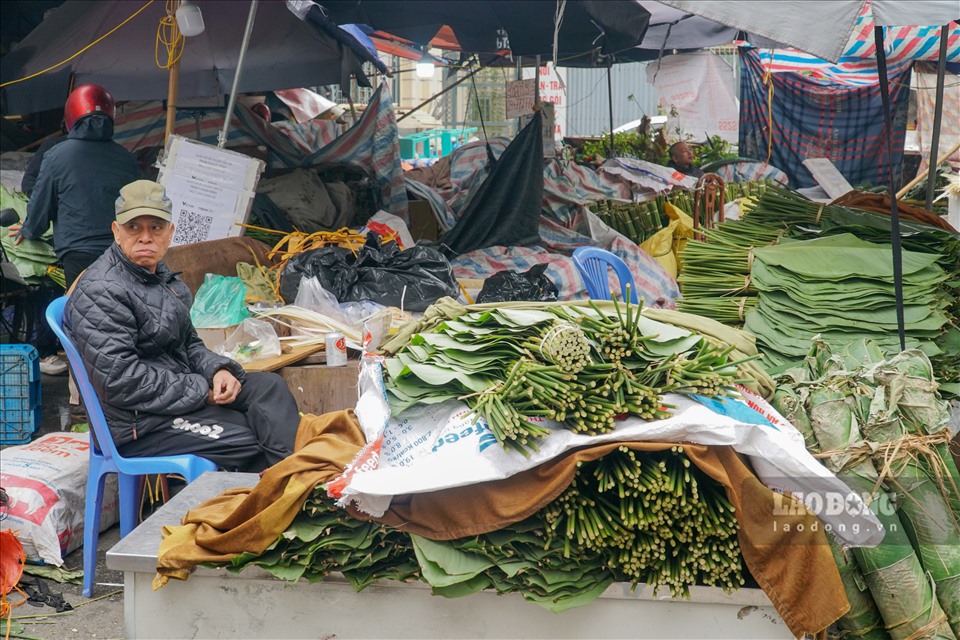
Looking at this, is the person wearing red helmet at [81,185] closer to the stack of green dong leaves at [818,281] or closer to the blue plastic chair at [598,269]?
the blue plastic chair at [598,269]

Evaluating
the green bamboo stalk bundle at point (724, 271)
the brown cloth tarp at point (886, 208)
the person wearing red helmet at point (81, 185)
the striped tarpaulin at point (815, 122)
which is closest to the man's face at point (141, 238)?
the person wearing red helmet at point (81, 185)

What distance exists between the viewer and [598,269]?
5.48 meters

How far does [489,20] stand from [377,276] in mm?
4721

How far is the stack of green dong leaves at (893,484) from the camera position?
2.68 meters

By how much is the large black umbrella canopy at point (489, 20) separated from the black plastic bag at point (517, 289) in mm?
2984

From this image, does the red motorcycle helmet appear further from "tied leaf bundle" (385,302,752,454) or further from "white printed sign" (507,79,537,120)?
"white printed sign" (507,79,537,120)

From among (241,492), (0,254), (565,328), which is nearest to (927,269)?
(565,328)

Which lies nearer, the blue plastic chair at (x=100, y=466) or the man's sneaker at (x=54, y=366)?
the blue plastic chair at (x=100, y=466)

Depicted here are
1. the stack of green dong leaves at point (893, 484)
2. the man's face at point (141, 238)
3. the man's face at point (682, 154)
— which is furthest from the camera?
the man's face at point (682, 154)

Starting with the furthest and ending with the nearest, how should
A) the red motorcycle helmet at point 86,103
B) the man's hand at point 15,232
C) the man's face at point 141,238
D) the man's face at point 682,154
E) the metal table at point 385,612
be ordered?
the man's face at point 682,154
the man's hand at point 15,232
the red motorcycle helmet at point 86,103
the man's face at point 141,238
the metal table at point 385,612

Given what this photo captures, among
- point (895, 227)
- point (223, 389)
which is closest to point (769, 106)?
point (895, 227)

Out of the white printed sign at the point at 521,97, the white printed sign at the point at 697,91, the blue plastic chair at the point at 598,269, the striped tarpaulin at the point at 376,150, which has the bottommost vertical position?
the blue plastic chair at the point at 598,269

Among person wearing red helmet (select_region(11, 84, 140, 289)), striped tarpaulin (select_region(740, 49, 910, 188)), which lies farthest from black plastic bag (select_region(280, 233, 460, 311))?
striped tarpaulin (select_region(740, 49, 910, 188))

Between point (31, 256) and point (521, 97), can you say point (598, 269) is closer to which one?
point (31, 256)
